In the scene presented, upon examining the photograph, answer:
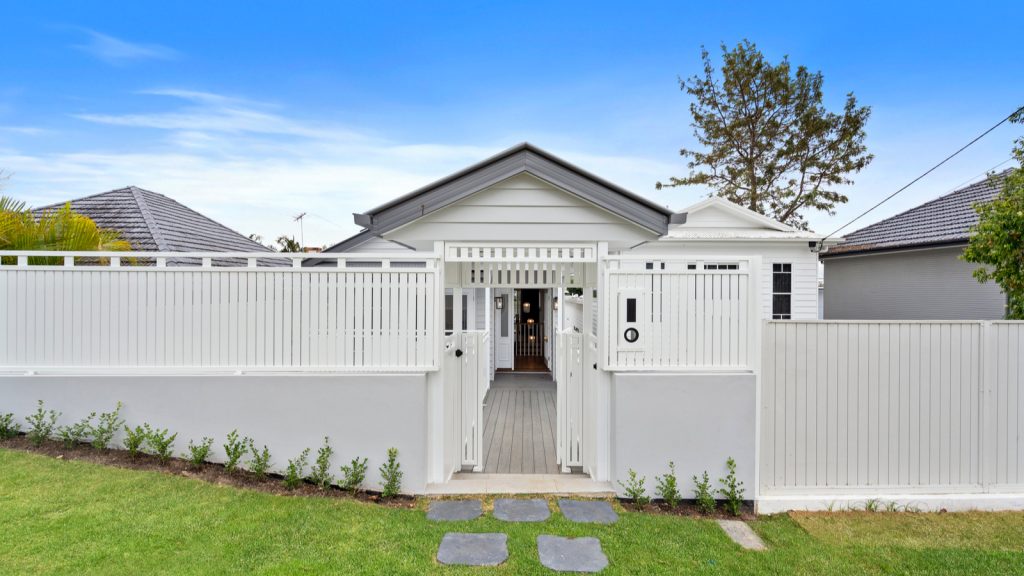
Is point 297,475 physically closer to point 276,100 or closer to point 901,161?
point 276,100

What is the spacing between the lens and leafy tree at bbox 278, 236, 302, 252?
2261cm

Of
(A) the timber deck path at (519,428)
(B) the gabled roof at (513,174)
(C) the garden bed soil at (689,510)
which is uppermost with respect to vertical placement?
(B) the gabled roof at (513,174)

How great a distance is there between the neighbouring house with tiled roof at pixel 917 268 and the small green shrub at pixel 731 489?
715 centimetres

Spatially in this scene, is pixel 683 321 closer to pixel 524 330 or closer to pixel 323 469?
pixel 323 469

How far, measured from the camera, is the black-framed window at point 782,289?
934 cm

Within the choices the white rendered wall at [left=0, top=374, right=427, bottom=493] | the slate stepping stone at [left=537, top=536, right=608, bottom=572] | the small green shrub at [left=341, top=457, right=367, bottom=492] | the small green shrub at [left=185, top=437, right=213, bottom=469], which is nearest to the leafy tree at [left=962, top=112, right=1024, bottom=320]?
the slate stepping stone at [left=537, top=536, right=608, bottom=572]

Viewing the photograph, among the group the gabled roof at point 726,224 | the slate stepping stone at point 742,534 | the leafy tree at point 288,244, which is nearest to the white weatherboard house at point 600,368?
the slate stepping stone at point 742,534

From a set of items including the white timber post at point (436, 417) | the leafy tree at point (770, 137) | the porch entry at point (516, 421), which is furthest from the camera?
the leafy tree at point (770, 137)

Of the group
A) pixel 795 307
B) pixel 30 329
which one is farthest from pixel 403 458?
pixel 795 307

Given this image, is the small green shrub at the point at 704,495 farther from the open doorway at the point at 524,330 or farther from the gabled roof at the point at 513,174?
the open doorway at the point at 524,330

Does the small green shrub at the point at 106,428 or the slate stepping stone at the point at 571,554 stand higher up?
the small green shrub at the point at 106,428

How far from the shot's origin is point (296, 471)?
3.91 metres

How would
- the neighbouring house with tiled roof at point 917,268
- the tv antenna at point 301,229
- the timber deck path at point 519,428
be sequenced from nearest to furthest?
the timber deck path at point 519,428, the neighbouring house with tiled roof at point 917,268, the tv antenna at point 301,229

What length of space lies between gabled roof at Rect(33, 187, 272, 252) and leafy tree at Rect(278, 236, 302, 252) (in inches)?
515
